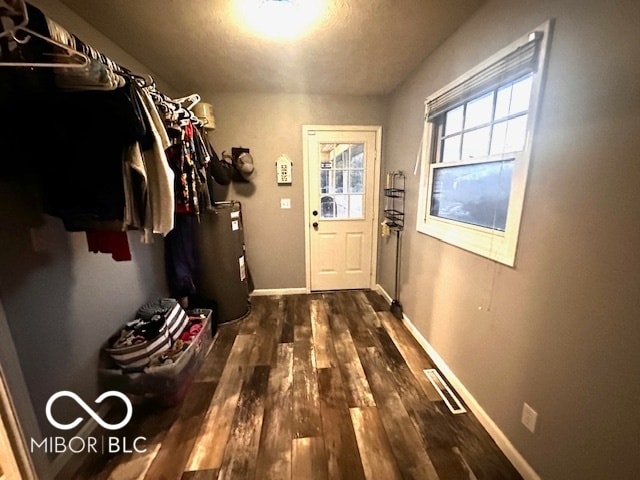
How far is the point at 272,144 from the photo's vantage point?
2.93 metres

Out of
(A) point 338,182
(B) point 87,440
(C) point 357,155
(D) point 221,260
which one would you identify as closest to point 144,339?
(B) point 87,440

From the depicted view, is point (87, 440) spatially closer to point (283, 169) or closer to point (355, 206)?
point (283, 169)

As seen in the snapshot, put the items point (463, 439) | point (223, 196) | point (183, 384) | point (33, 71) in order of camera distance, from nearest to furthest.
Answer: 1. point (33, 71)
2. point (463, 439)
3. point (183, 384)
4. point (223, 196)

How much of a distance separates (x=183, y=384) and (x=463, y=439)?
1.70m

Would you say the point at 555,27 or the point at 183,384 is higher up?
the point at 555,27

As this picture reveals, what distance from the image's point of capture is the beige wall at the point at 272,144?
2844mm

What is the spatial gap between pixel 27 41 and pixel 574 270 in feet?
6.70

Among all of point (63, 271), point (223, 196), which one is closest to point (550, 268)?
point (63, 271)

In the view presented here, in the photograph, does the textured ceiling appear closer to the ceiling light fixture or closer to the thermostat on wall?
the ceiling light fixture

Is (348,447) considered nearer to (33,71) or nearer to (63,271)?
(63,271)

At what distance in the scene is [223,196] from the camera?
300cm

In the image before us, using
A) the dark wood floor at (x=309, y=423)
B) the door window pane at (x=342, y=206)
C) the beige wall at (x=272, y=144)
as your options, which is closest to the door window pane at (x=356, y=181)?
the door window pane at (x=342, y=206)

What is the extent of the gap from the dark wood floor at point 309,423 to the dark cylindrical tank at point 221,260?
1.30ft

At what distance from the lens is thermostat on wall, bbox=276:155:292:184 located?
295 cm
